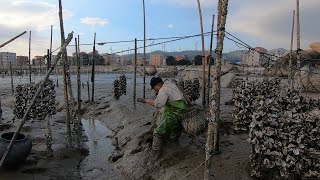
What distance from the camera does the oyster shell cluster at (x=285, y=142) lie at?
251 inches

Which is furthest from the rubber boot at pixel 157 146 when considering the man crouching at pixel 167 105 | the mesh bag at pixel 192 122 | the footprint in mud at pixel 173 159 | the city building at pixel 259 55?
the city building at pixel 259 55

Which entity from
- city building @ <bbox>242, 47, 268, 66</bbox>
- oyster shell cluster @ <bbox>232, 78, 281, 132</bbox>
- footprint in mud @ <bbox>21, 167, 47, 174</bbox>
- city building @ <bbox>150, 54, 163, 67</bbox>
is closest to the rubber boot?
oyster shell cluster @ <bbox>232, 78, 281, 132</bbox>

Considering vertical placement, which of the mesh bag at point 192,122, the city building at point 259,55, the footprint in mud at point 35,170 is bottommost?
the footprint in mud at point 35,170

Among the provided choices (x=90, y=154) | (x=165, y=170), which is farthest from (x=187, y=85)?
(x=165, y=170)

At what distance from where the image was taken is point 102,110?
2192 centimetres

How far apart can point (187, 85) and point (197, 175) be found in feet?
44.2

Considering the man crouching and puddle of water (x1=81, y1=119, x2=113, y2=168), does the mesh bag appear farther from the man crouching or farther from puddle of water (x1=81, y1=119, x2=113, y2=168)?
puddle of water (x1=81, y1=119, x2=113, y2=168)

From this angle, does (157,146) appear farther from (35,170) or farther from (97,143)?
(97,143)

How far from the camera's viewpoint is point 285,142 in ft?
21.3

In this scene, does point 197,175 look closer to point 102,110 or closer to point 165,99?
point 165,99

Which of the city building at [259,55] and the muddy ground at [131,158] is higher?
the city building at [259,55]

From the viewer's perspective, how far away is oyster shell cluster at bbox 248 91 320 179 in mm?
6379

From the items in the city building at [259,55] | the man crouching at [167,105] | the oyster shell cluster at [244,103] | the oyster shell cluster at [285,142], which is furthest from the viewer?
the oyster shell cluster at [244,103]

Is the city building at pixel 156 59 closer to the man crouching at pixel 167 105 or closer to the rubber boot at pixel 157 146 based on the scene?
Result: the rubber boot at pixel 157 146
